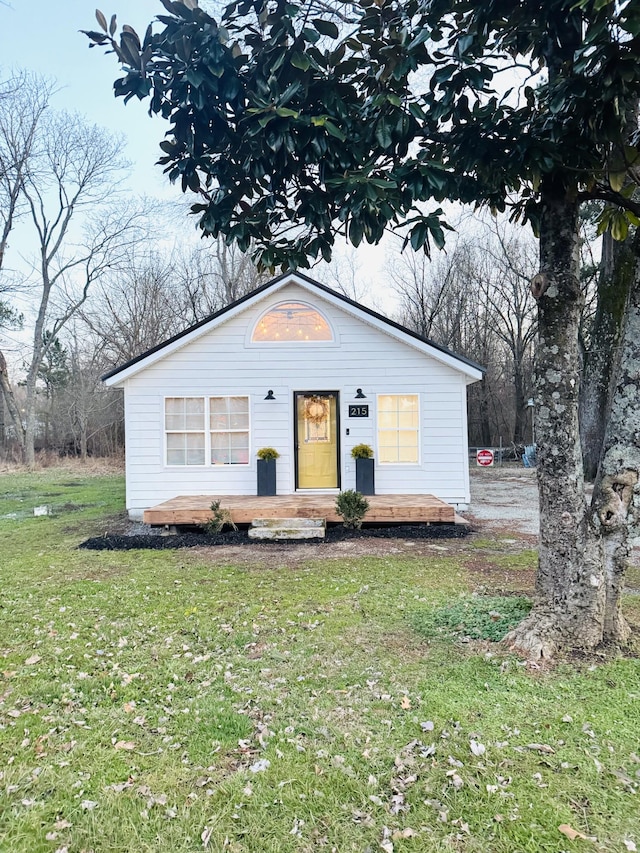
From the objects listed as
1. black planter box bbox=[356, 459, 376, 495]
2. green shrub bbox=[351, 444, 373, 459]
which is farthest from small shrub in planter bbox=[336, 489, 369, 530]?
green shrub bbox=[351, 444, 373, 459]

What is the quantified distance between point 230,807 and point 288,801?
0.81 feet

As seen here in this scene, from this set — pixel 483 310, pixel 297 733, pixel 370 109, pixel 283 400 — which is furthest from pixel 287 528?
pixel 483 310

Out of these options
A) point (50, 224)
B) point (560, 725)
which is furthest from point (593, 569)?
point (50, 224)

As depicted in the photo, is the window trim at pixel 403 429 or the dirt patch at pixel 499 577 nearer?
the dirt patch at pixel 499 577

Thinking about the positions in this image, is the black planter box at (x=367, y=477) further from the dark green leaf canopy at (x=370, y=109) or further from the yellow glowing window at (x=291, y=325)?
the dark green leaf canopy at (x=370, y=109)

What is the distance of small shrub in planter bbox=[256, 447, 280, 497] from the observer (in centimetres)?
933

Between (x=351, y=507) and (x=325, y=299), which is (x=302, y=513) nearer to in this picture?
(x=351, y=507)

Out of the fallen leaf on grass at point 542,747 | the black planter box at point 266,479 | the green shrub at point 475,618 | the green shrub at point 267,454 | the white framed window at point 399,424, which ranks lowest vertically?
the fallen leaf on grass at point 542,747

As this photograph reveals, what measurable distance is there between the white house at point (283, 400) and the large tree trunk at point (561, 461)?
5.94 m

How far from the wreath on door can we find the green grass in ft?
17.1

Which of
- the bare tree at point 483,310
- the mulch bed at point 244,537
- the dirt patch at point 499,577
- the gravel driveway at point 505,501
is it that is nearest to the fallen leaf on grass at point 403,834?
the dirt patch at point 499,577

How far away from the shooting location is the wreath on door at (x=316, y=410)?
9.69 meters

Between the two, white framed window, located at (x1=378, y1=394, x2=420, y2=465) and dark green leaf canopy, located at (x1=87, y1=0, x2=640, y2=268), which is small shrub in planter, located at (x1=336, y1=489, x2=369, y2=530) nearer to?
white framed window, located at (x1=378, y1=394, x2=420, y2=465)

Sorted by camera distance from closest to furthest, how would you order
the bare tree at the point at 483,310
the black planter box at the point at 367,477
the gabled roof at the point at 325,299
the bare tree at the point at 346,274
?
1. the gabled roof at the point at 325,299
2. the black planter box at the point at 367,477
3. the bare tree at the point at 483,310
4. the bare tree at the point at 346,274
